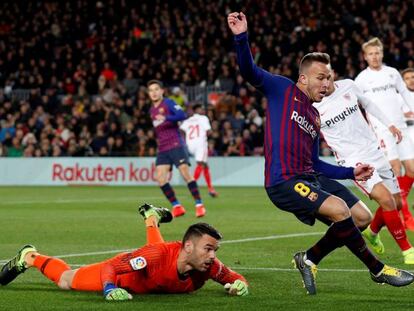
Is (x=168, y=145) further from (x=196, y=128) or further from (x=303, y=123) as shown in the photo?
(x=303, y=123)

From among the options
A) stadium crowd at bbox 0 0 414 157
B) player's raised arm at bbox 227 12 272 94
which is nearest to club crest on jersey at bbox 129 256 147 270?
player's raised arm at bbox 227 12 272 94

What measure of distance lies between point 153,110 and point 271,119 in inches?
376

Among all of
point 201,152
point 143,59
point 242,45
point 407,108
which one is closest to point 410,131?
point 407,108

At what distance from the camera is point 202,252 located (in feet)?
24.1

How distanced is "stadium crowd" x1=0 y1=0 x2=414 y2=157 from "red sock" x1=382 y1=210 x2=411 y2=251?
59.6ft

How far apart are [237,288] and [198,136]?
59.7 feet

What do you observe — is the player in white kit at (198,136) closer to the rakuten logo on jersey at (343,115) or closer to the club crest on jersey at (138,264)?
the rakuten logo on jersey at (343,115)

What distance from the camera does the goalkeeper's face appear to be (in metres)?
7.36

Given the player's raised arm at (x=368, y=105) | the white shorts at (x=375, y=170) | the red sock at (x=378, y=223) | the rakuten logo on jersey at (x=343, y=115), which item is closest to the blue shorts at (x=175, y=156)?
the red sock at (x=378, y=223)

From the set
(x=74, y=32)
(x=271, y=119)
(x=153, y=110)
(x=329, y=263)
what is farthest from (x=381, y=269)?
(x=74, y=32)

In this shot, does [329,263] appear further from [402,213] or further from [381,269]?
[402,213]

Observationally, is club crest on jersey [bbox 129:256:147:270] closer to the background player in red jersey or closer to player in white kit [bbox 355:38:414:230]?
player in white kit [bbox 355:38:414:230]

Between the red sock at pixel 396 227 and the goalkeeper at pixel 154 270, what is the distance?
9.30ft

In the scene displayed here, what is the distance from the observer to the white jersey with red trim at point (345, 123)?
33.7 feet
